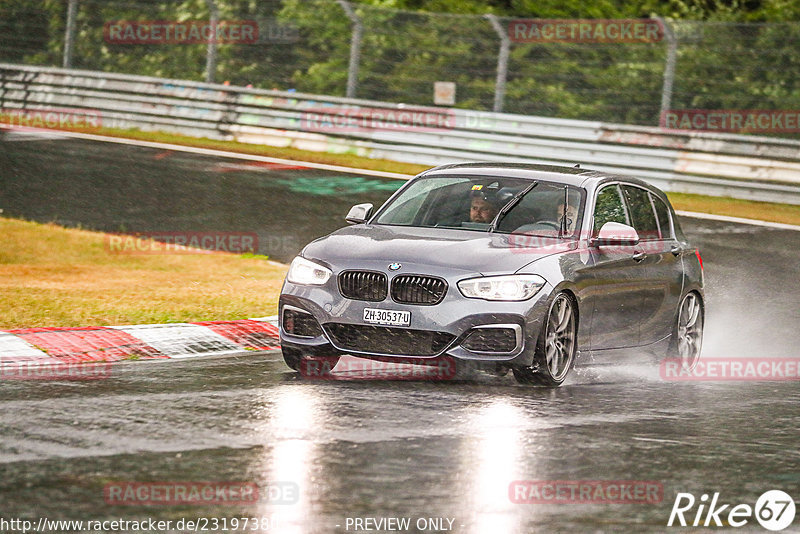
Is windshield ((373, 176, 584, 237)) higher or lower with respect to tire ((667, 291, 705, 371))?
higher

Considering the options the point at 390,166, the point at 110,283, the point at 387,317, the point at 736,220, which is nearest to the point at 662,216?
the point at 387,317

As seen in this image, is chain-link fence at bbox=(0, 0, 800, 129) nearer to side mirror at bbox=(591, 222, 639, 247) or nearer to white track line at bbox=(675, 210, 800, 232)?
white track line at bbox=(675, 210, 800, 232)

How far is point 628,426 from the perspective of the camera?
8.37m

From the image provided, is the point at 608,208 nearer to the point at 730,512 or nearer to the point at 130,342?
the point at 130,342

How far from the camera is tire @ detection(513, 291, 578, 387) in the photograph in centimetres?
944

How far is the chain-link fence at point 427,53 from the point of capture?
2466 centimetres

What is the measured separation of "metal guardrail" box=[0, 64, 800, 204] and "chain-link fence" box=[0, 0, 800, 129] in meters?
0.80

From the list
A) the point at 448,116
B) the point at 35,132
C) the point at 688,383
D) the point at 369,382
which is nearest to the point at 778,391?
the point at 688,383

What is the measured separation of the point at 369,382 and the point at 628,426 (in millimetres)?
1991

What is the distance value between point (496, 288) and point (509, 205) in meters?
1.30

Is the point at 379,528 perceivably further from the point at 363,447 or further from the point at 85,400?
the point at 85,400

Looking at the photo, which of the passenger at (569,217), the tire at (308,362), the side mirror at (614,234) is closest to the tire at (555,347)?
the side mirror at (614,234)

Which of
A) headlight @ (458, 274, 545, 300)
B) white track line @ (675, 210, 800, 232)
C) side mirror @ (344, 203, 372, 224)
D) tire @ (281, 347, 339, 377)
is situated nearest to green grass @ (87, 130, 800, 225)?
white track line @ (675, 210, 800, 232)

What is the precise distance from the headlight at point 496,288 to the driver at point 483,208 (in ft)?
3.84
